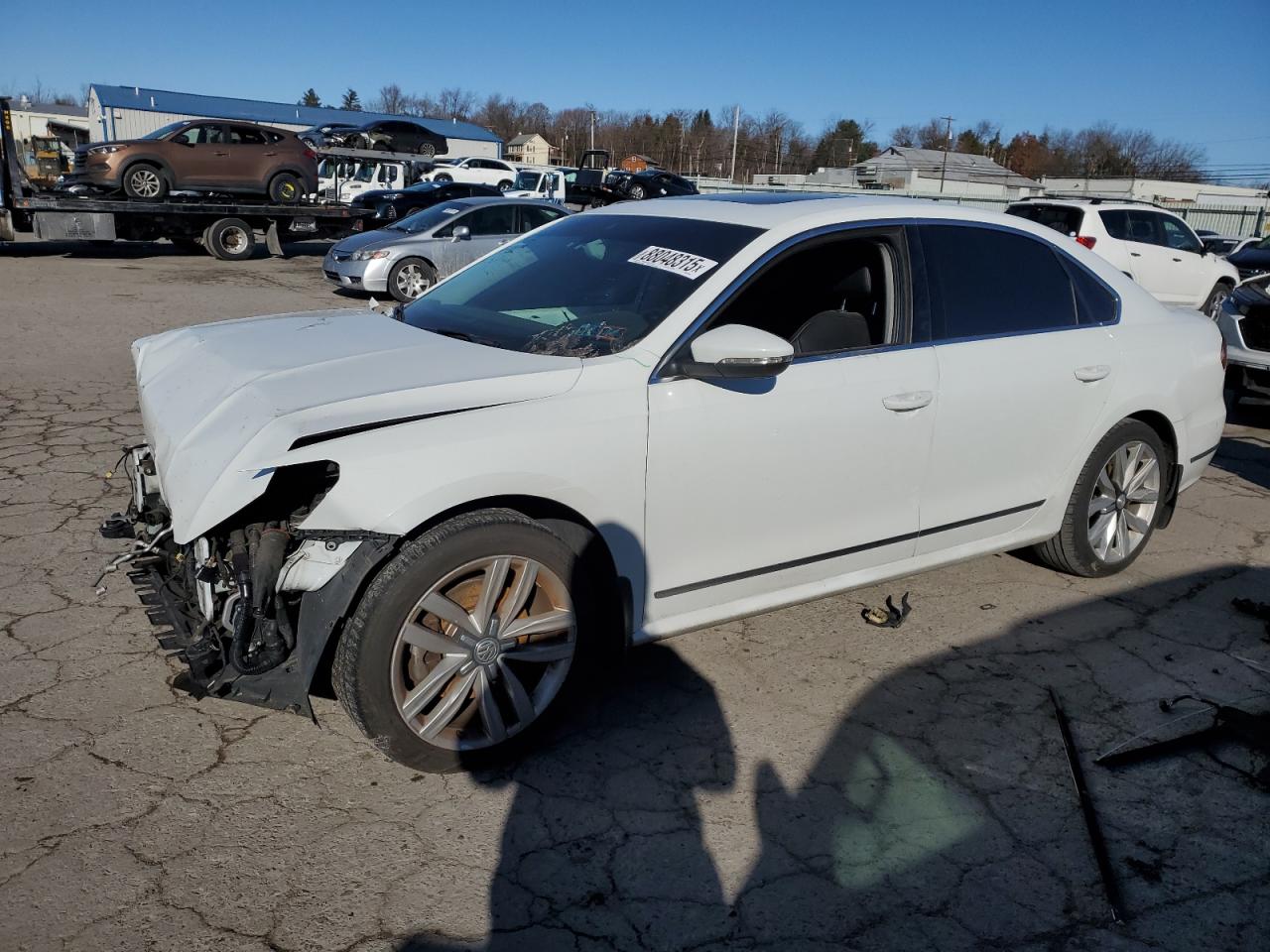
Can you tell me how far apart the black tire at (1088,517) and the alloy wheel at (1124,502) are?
0.08 ft

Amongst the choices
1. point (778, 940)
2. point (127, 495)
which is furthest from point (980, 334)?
point (127, 495)

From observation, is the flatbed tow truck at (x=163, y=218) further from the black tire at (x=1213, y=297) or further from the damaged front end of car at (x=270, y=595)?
the damaged front end of car at (x=270, y=595)

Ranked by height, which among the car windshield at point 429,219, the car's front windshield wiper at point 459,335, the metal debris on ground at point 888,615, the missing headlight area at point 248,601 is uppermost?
the car's front windshield wiper at point 459,335

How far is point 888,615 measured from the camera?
14.0 ft

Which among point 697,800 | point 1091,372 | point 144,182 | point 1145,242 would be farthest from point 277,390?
point 144,182

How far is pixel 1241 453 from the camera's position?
751 centimetres

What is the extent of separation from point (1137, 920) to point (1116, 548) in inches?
101

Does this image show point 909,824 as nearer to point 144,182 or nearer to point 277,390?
point 277,390

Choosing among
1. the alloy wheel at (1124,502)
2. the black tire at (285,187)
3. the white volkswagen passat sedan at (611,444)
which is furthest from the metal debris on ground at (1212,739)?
the black tire at (285,187)

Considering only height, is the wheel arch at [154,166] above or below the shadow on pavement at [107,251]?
above

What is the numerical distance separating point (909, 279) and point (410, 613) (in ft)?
7.68

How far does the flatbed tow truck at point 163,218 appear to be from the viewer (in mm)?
16375

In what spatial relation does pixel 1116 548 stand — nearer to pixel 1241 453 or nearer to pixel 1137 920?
pixel 1137 920

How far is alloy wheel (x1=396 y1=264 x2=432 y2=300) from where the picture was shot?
13.9 m
